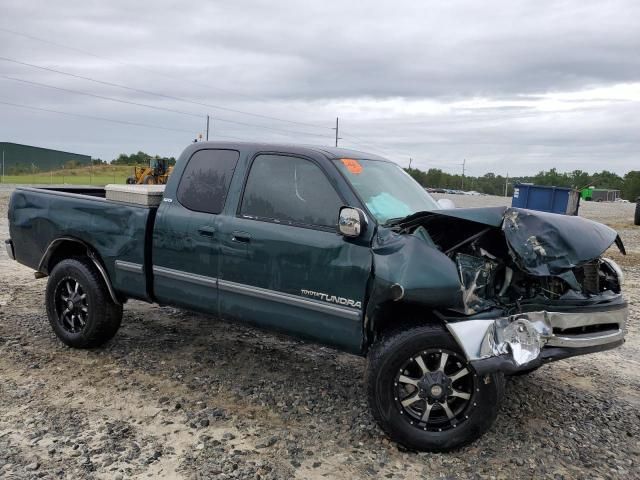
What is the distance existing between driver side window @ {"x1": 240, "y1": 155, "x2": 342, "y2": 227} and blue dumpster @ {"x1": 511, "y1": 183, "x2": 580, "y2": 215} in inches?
580

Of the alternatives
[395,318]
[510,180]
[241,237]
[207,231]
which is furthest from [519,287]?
[510,180]

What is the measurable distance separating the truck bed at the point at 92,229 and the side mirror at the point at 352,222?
191 centimetres

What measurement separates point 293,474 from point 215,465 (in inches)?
18.3

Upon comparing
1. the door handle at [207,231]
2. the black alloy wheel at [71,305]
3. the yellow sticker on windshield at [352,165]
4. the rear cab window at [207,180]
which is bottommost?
the black alloy wheel at [71,305]

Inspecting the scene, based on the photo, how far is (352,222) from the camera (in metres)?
3.60

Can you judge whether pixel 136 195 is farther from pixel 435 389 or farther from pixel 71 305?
pixel 435 389

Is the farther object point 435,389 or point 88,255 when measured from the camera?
point 88,255

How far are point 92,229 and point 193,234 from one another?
1.18m

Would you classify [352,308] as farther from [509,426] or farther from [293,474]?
[509,426]

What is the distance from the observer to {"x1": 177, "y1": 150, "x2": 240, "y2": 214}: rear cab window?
4.49 meters

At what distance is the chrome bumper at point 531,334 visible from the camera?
3324 mm

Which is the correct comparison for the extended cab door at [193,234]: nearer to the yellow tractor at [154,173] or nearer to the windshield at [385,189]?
the windshield at [385,189]

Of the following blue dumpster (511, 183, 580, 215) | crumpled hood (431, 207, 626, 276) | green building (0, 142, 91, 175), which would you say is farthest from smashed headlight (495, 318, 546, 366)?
green building (0, 142, 91, 175)

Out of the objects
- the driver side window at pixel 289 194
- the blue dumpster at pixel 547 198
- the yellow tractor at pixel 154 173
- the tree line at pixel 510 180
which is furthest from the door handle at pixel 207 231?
the tree line at pixel 510 180
